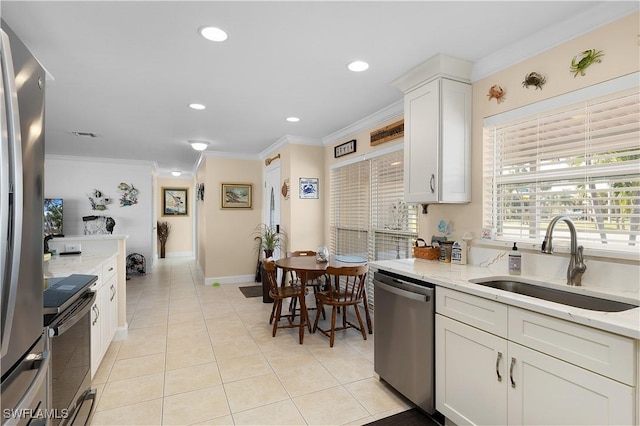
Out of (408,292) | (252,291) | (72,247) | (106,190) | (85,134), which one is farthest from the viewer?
(106,190)

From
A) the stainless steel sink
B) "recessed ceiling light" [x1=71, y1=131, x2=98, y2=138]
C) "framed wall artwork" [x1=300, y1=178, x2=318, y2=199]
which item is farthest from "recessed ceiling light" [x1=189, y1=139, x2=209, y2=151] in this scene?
the stainless steel sink

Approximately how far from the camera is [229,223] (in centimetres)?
617

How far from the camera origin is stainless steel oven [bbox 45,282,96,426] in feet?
5.12

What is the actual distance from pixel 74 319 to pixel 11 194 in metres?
1.04

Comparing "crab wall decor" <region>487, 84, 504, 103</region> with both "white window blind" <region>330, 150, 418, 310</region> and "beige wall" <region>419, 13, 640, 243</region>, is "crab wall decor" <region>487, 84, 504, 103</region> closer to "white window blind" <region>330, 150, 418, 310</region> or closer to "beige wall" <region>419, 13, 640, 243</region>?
"beige wall" <region>419, 13, 640, 243</region>

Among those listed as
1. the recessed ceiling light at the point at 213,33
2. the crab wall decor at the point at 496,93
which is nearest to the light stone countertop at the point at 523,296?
the crab wall decor at the point at 496,93

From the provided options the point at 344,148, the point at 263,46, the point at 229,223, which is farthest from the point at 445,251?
the point at 229,223

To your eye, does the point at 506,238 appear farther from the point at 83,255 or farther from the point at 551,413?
the point at 83,255

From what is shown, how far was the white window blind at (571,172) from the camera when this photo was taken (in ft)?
5.73

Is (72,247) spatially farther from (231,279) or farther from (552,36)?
(552,36)

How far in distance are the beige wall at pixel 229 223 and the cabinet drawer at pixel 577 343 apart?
5.23 metres

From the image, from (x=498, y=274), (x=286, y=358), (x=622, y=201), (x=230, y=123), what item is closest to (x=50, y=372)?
(x=286, y=358)

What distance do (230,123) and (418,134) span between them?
8.16 feet

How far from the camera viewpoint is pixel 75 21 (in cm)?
192
